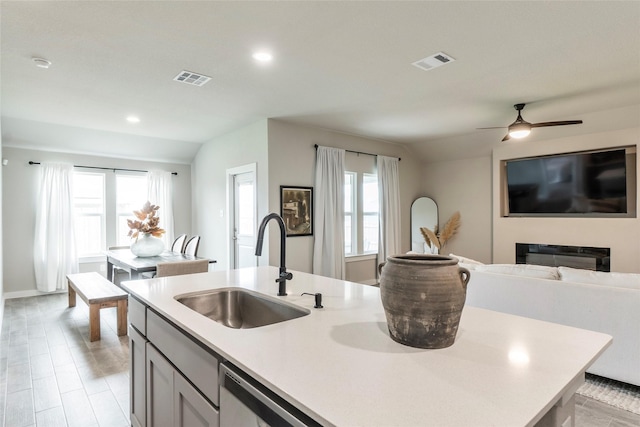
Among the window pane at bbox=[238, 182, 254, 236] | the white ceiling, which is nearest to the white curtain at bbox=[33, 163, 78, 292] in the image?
the white ceiling

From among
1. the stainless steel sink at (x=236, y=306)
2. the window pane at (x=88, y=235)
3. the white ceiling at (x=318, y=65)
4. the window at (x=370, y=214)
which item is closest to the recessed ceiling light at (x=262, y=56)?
the white ceiling at (x=318, y=65)

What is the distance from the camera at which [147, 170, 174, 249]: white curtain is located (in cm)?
664

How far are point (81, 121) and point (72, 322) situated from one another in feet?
9.13

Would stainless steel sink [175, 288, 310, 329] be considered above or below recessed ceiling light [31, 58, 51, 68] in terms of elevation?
below

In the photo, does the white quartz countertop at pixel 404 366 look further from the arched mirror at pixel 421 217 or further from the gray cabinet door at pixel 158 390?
the arched mirror at pixel 421 217

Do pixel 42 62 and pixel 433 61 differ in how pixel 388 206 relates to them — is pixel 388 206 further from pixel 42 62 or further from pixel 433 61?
pixel 42 62

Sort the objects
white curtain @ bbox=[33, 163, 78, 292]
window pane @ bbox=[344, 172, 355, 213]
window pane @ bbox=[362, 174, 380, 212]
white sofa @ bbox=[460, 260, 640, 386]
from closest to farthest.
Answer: white sofa @ bbox=[460, 260, 640, 386], white curtain @ bbox=[33, 163, 78, 292], window pane @ bbox=[344, 172, 355, 213], window pane @ bbox=[362, 174, 380, 212]

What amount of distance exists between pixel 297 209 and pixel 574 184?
166 inches

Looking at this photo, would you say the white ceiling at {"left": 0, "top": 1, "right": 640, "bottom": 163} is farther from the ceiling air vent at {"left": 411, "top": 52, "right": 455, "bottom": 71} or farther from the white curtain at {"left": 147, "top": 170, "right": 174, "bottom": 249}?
the white curtain at {"left": 147, "top": 170, "right": 174, "bottom": 249}

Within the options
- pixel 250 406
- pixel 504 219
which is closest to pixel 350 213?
pixel 504 219

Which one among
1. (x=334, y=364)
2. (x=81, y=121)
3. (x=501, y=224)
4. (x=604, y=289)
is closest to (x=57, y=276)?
(x=81, y=121)

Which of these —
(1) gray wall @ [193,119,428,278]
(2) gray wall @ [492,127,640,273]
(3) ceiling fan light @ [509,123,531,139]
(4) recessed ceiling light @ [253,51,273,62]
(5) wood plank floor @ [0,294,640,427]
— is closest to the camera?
(5) wood plank floor @ [0,294,640,427]

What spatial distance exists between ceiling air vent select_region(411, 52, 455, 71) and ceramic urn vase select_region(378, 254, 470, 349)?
7.92ft

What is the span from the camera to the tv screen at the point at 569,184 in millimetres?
4883
